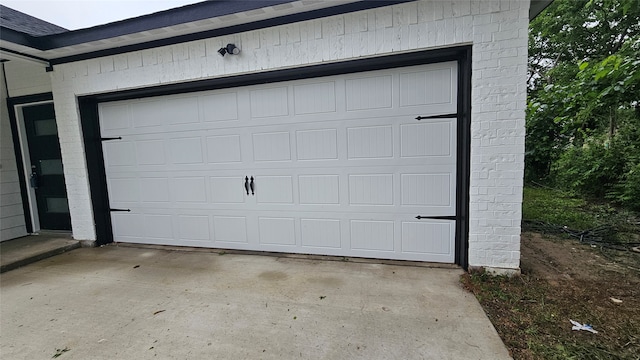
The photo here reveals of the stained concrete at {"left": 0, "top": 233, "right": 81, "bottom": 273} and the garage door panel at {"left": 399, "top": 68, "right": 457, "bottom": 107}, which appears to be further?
the stained concrete at {"left": 0, "top": 233, "right": 81, "bottom": 273}

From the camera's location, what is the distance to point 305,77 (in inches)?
136

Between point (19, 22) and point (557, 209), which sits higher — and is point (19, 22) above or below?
above

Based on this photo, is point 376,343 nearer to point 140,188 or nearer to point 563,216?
point 140,188

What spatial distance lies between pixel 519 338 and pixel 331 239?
2.05 m

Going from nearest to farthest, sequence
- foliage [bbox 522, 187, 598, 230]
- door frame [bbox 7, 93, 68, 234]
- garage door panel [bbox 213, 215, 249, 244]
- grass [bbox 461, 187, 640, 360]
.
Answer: grass [bbox 461, 187, 640, 360] → garage door panel [bbox 213, 215, 249, 244] → foliage [bbox 522, 187, 598, 230] → door frame [bbox 7, 93, 68, 234]

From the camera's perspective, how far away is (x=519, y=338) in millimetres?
1994

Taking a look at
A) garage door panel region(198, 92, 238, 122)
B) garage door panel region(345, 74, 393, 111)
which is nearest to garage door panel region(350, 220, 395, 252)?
garage door panel region(345, 74, 393, 111)

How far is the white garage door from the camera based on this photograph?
3205 mm

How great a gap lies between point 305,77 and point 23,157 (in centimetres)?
508

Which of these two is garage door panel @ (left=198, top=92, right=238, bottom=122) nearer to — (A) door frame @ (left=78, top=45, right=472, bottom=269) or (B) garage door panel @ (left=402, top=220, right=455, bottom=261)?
(A) door frame @ (left=78, top=45, right=472, bottom=269)

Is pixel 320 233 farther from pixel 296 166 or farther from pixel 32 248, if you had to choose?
pixel 32 248

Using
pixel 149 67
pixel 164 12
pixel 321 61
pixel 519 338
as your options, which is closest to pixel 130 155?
pixel 149 67

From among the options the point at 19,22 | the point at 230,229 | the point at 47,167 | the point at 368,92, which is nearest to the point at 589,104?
the point at 368,92

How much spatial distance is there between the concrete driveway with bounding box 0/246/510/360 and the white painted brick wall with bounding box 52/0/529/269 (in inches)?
30.0
